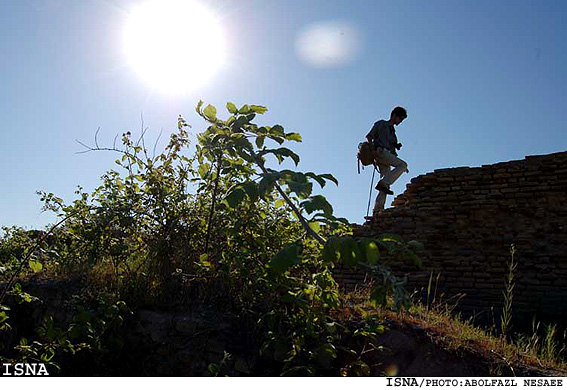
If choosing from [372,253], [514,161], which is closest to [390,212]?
[514,161]

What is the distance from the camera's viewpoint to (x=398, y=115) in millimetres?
7211

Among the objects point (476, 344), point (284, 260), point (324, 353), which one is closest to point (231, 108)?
point (284, 260)

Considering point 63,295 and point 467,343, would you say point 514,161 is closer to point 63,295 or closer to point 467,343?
point 467,343

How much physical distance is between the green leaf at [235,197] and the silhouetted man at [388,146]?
5259 mm

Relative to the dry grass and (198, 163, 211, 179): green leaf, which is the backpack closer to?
the dry grass

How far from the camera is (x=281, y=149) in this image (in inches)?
95.8

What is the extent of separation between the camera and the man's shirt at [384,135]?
23.4 ft

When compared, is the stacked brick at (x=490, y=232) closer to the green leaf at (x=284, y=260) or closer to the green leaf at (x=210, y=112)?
the green leaf at (x=210, y=112)

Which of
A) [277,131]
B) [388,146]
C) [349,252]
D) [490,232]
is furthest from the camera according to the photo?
[388,146]

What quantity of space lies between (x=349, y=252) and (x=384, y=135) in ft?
18.3

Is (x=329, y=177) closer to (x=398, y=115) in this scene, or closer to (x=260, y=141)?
(x=260, y=141)

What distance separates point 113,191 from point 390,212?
4.54 m

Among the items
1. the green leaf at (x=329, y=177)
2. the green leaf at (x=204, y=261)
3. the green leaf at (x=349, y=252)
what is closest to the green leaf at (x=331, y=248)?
the green leaf at (x=349, y=252)

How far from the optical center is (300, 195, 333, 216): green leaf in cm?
196
